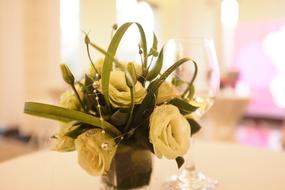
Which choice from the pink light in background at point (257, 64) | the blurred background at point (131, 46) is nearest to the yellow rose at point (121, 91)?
the blurred background at point (131, 46)

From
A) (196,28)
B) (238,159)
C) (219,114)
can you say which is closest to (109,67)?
(238,159)

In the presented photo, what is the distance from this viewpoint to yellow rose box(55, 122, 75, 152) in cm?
55

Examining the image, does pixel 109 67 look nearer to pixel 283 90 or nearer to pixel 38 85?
pixel 38 85

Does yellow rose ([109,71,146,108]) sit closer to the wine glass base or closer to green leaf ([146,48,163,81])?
green leaf ([146,48,163,81])

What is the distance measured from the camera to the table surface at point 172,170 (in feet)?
2.19

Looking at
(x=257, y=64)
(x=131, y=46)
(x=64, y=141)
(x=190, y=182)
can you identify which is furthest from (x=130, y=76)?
(x=257, y=64)

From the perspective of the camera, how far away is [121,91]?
504 mm

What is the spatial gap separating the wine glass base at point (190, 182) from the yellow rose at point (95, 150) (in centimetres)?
18

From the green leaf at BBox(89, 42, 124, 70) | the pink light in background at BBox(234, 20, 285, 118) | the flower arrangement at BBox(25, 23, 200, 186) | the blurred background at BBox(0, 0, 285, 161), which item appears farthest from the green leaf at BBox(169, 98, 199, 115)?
the pink light in background at BBox(234, 20, 285, 118)

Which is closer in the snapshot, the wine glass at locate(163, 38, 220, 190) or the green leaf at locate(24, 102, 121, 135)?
the green leaf at locate(24, 102, 121, 135)

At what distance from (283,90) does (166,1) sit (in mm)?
2362

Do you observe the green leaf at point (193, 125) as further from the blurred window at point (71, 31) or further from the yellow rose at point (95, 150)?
the blurred window at point (71, 31)

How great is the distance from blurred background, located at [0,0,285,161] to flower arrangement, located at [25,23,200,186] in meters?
2.29

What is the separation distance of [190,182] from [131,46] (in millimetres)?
3378
